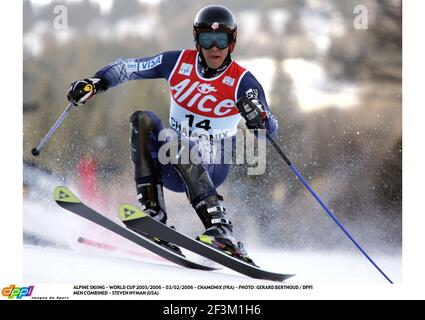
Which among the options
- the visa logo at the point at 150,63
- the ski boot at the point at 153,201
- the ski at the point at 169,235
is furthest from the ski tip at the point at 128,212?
the visa logo at the point at 150,63

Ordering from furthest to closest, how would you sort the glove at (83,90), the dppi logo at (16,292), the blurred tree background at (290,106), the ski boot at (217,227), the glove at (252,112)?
the blurred tree background at (290,106)
the dppi logo at (16,292)
the glove at (83,90)
the ski boot at (217,227)
the glove at (252,112)

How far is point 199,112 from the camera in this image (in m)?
5.17

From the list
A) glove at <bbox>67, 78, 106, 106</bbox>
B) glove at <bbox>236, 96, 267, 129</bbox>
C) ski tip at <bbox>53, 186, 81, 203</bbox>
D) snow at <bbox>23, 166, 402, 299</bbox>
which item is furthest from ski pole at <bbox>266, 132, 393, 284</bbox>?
ski tip at <bbox>53, 186, 81, 203</bbox>

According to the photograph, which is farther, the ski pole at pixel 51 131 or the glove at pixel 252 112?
the ski pole at pixel 51 131

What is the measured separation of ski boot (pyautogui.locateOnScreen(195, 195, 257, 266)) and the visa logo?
1189 millimetres

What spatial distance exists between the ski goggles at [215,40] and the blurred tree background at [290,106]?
37cm

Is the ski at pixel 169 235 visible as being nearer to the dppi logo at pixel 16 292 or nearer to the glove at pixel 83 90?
the glove at pixel 83 90

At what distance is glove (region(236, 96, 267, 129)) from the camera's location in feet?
16.0

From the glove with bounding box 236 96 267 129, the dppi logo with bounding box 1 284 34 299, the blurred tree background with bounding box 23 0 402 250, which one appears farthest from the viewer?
the blurred tree background with bounding box 23 0 402 250

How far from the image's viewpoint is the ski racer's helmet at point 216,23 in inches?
199

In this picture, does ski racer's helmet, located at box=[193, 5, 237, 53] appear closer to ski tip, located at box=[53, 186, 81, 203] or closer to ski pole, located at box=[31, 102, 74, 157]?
ski pole, located at box=[31, 102, 74, 157]

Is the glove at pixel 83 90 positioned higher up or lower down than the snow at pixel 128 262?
higher up

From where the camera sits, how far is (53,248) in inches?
221
